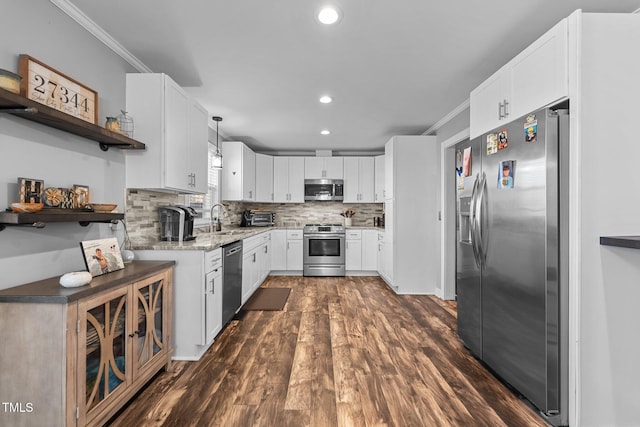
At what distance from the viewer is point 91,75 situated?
2.14 meters

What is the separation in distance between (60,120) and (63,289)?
3.00 ft

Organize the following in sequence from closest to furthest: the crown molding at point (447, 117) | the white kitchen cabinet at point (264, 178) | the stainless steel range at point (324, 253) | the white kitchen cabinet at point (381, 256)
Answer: the crown molding at point (447, 117)
the white kitchen cabinet at point (381, 256)
the stainless steel range at point (324, 253)
the white kitchen cabinet at point (264, 178)

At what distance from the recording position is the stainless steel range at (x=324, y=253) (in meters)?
5.48

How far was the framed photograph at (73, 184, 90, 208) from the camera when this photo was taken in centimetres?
194

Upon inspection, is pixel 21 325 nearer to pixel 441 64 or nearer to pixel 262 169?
pixel 441 64

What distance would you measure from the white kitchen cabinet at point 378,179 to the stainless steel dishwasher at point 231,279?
3.13 metres

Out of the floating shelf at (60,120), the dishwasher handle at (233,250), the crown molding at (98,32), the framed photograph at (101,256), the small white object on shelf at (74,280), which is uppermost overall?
the crown molding at (98,32)

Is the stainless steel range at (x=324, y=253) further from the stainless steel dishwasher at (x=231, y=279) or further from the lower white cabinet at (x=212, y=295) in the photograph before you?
the lower white cabinet at (x=212, y=295)

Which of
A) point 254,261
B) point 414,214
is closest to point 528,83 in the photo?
point 414,214

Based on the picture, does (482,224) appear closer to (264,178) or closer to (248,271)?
(248,271)

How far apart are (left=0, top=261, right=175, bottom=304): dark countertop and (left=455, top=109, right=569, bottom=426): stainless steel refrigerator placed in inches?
93.2

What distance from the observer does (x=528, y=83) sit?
1.92m

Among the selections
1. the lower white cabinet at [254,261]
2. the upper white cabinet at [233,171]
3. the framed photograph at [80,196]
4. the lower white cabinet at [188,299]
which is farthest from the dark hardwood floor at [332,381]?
the upper white cabinet at [233,171]

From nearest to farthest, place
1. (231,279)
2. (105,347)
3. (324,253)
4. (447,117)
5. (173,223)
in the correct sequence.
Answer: (105,347) < (173,223) < (231,279) < (447,117) < (324,253)
